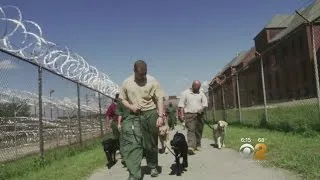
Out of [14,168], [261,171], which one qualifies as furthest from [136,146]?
[14,168]

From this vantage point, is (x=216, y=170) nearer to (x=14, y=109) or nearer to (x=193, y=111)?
(x=193, y=111)

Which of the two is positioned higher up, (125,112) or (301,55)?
(301,55)

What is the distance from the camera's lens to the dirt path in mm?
8984

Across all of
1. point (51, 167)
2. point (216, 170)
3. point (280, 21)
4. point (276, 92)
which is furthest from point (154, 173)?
point (280, 21)

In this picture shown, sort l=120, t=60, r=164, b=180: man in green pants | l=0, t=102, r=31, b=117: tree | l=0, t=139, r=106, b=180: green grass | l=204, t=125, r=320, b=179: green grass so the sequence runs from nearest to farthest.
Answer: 1. l=204, t=125, r=320, b=179: green grass
2. l=120, t=60, r=164, b=180: man in green pants
3. l=0, t=139, r=106, b=180: green grass
4. l=0, t=102, r=31, b=117: tree

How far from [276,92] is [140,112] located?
31775 millimetres

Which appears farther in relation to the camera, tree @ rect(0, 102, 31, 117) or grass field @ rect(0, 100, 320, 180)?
tree @ rect(0, 102, 31, 117)

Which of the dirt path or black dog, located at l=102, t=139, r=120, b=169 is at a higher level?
black dog, located at l=102, t=139, r=120, b=169

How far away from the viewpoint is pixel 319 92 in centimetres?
1456

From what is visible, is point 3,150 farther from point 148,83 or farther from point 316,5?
point 316,5

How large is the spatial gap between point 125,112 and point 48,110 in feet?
34.3

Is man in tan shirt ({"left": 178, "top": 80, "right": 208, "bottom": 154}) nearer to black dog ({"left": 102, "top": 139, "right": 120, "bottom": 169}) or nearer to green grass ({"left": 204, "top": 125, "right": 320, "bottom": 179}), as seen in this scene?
green grass ({"left": 204, "top": 125, "right": 320, "bottom": 179})

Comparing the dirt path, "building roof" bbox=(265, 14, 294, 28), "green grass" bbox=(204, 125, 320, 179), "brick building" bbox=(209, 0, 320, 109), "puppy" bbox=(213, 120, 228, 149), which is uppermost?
"building roof" bbox=(265, 14, 294, 28)

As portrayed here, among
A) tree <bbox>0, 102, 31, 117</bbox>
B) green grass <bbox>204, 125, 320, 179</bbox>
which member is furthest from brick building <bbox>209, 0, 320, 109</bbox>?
tree <bbox>0, 102, 31, 117</bbox>
